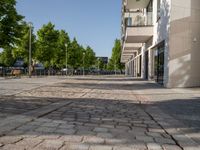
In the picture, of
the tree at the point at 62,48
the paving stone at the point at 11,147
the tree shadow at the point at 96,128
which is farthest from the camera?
the tree at the point at 62,48

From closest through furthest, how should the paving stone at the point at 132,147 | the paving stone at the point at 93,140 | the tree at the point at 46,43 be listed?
the paving stone at the point at 132,147 < the paving stone at the point at 93,140 < the tree at the point at 46,43

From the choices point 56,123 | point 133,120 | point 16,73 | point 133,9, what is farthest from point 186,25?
point 16,73

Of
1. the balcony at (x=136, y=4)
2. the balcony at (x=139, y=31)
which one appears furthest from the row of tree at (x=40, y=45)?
the balcony at (x=136, y=4)

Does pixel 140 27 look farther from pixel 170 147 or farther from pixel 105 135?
pixel 170 147

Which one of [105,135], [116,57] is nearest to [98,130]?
[105,135]

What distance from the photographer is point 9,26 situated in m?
22.3

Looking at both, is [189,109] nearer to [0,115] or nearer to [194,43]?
[0,115]

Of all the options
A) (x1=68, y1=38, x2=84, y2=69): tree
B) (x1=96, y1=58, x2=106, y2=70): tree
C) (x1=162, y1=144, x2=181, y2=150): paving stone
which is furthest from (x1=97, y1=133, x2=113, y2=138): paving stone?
(x1=96, y1=58, x2=106, y2=70): tree

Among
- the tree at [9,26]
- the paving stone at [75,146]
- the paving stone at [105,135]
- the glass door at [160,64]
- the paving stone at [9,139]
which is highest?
the tree at [9,26]

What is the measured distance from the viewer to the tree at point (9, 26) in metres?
21.7

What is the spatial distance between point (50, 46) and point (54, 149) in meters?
50.2

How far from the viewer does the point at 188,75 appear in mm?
21484

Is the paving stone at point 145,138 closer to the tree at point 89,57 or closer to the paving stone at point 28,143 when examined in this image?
the paving stone at point 28,143

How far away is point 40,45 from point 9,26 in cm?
3163
